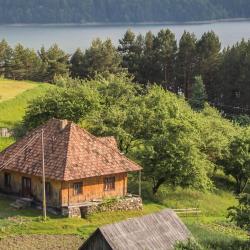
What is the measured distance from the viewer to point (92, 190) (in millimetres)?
39906

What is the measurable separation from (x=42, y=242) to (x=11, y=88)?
4995 cm

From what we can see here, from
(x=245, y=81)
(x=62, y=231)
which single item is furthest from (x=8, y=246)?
(x=245, y=81)

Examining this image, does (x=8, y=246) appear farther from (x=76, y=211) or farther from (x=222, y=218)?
(x=222, y=218)

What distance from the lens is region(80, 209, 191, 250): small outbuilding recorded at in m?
27.4

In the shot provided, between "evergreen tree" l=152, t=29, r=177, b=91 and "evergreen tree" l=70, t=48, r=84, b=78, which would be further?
"evergreen tree" l=70, t=48, r=84, b=78

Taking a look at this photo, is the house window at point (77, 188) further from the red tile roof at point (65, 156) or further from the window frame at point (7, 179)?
the window frame at point (7, 179)

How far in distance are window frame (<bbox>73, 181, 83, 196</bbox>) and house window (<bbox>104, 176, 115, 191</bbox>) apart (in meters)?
1.94

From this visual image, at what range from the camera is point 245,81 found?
8781 cm

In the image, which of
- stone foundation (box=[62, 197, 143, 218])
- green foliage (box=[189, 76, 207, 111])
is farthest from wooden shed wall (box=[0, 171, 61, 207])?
green foliage (box=[189, 76, 207, 111])

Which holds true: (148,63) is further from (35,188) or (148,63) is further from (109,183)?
(35,188)

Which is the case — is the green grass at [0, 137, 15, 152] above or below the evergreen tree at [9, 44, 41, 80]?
above

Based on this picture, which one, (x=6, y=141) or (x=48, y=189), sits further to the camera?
(x=6, y=141)

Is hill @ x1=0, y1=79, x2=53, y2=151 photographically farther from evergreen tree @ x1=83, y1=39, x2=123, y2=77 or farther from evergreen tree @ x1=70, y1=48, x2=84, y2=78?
evergreen tree @ x1=70, y1=48, x2=84, y2=78

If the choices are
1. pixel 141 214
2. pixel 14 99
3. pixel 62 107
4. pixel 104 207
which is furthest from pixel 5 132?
pixel 141 214
